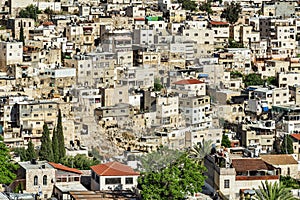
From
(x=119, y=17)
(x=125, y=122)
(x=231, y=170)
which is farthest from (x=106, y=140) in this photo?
(x=119, y=17)

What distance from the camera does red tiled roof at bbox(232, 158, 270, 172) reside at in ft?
65.1

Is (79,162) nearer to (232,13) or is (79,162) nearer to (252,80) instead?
(252,80)

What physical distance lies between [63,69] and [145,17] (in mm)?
8235

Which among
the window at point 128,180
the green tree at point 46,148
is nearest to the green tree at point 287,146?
the green tree at point 46,148

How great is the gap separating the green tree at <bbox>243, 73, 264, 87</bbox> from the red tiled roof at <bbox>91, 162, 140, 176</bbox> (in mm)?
12917

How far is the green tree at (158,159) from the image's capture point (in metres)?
19.9

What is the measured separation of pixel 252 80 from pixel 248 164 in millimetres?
13918

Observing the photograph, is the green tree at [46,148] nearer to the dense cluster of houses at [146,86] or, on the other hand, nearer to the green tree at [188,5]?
the dense cluster of houses at [146,86]

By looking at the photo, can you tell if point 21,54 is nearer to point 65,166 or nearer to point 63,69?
point 63,69

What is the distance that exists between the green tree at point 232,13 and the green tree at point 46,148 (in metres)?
16.9

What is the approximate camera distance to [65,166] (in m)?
22.4

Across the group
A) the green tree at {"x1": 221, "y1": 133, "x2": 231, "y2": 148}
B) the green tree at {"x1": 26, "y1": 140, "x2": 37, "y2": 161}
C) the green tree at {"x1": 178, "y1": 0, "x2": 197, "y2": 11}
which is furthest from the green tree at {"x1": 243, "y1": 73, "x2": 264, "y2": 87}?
the green tree at {"x1": 26, "y1": 140, "x2": 37, "y2": 161}

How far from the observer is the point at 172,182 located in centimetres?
1900

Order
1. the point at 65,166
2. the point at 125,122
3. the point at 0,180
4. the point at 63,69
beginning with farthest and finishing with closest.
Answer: the point at 63,69, the point at 125,122, the point at 65,166, the point at 0,180
